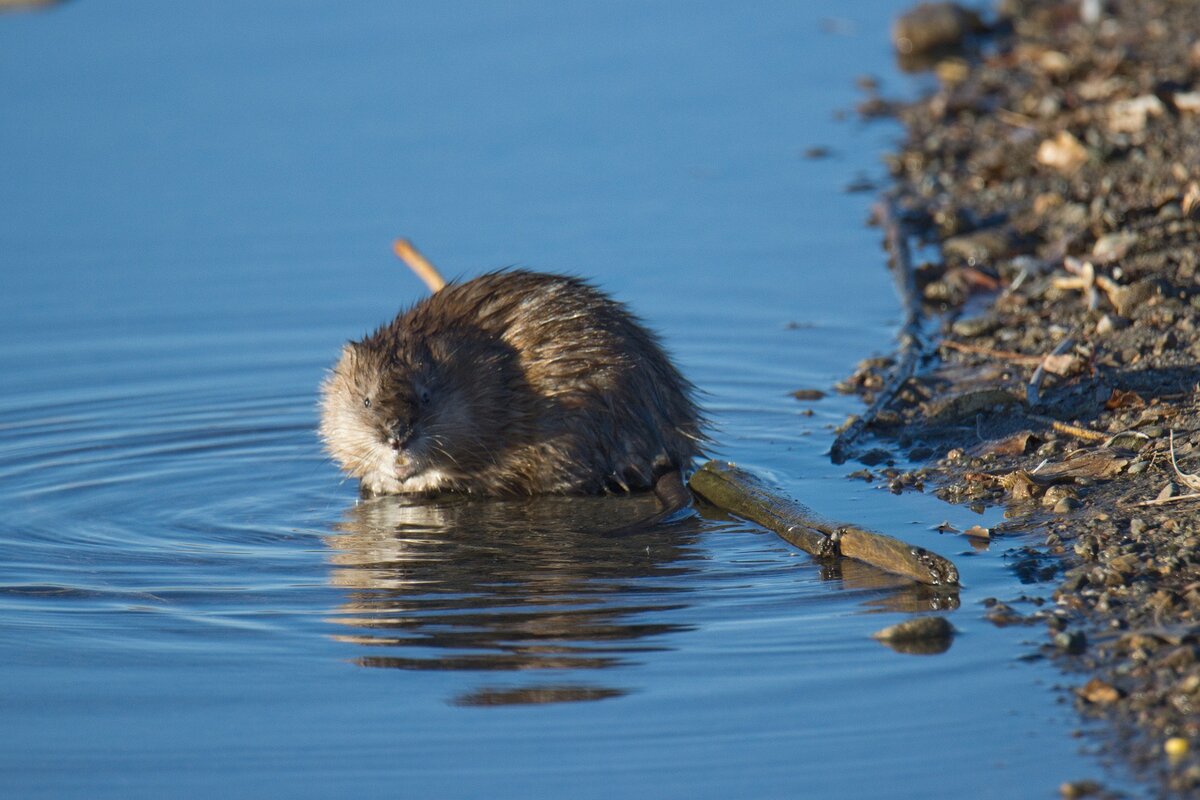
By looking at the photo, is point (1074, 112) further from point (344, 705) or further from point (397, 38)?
point (344, 705)

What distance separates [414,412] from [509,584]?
1261mm

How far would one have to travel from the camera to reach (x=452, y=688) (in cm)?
518

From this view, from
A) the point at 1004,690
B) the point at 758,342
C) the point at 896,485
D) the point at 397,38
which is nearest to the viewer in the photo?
the point at 1004,690

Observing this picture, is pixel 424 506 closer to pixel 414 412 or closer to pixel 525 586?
pixel 414 412

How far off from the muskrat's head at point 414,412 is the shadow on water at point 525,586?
18 cm

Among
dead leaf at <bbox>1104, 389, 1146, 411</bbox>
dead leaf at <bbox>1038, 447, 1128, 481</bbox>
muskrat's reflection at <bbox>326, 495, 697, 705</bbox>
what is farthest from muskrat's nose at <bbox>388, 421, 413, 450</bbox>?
dead leaf at <bbox>1104, 389, 1146, 411</bbox>

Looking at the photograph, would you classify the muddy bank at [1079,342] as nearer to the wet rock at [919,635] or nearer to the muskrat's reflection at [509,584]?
the wet rock at [919,635]

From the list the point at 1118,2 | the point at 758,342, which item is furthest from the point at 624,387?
the point at 1118,2

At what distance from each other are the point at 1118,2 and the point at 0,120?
8892mm

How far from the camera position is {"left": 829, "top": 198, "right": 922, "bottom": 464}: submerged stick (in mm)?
7711

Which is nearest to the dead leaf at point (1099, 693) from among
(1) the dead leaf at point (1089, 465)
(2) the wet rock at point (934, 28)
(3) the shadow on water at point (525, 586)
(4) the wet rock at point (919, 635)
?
(4) the wet rock at point (919, 635)

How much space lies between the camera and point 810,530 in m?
6.26

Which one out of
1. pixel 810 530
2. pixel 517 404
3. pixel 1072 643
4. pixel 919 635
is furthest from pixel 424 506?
pixel 1072 643

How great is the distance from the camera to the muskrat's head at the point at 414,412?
7.21 meters
